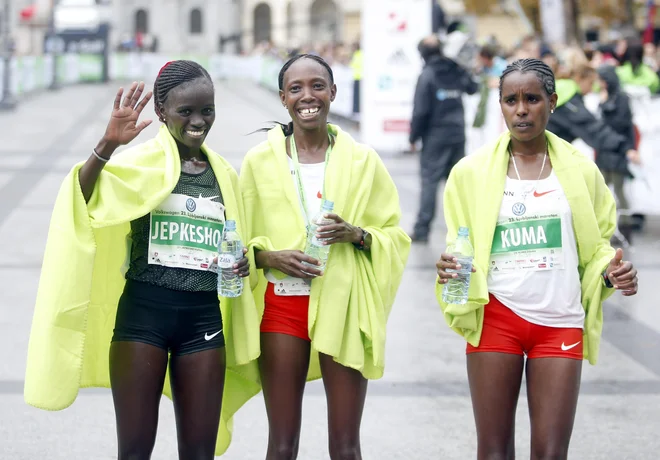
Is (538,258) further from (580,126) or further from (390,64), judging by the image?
(390,64)

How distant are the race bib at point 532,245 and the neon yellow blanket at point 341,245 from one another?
0.46 meters

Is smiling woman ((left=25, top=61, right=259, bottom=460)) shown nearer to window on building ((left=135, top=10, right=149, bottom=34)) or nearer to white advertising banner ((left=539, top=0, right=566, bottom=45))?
white advertising banner ((left=539, top=0, right=566, bottom=45))

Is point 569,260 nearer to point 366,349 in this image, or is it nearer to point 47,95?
point 366,349

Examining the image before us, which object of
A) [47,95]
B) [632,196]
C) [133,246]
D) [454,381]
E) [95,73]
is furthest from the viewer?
[95,73]

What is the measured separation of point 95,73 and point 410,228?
96.2ft

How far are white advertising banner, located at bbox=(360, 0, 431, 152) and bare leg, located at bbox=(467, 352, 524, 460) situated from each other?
1344 cm

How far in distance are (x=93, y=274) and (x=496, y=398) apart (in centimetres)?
151

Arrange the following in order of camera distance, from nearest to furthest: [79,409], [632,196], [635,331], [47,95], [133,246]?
[133,246] → [79,409] → [635,331] → [632,196] → [47,95]

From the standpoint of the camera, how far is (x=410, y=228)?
11.8m

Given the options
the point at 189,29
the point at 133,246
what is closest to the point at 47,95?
the point at 133,246

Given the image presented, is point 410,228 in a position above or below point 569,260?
below

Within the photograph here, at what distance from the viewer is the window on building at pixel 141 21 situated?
86.2 meters

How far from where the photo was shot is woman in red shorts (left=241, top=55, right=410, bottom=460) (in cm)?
415

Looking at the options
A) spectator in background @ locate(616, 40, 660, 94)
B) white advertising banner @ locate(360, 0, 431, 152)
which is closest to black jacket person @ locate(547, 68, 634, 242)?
spectator in background @ locate(616, 40, 660, 94)
